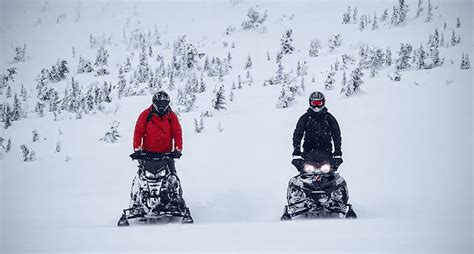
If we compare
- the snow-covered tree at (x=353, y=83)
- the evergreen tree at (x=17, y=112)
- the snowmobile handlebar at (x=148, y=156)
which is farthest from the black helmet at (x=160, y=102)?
the evergreen tree at (x=17, y=112)

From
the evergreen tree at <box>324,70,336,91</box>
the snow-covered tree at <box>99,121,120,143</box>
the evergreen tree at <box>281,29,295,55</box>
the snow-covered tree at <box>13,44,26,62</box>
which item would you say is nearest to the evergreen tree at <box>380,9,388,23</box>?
the evergreen tree at <box>281,29,295,55</box>

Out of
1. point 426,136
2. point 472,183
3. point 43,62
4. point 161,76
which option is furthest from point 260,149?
point 43,62

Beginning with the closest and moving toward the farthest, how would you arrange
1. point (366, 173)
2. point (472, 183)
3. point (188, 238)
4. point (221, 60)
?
point (188, 238), point (472, 183), point (366, 173), point (221, 60)

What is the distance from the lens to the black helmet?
7.81 metres

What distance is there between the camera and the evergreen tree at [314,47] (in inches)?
767

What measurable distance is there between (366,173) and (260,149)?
2.99 m

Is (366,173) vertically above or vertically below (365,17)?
below

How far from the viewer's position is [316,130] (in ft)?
26.6

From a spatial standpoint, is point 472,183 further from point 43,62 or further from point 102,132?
point 43,62

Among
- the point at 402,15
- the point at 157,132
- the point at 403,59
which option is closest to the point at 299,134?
the point at 157,132

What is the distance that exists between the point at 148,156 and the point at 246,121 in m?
6.90

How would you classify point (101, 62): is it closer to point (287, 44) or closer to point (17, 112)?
point (17, 112)

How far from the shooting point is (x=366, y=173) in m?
10.4

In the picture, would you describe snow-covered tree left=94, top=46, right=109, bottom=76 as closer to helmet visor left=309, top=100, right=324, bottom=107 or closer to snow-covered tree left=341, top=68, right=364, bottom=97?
snow-covered tree left=341, top=68, right=364, bottom=97
